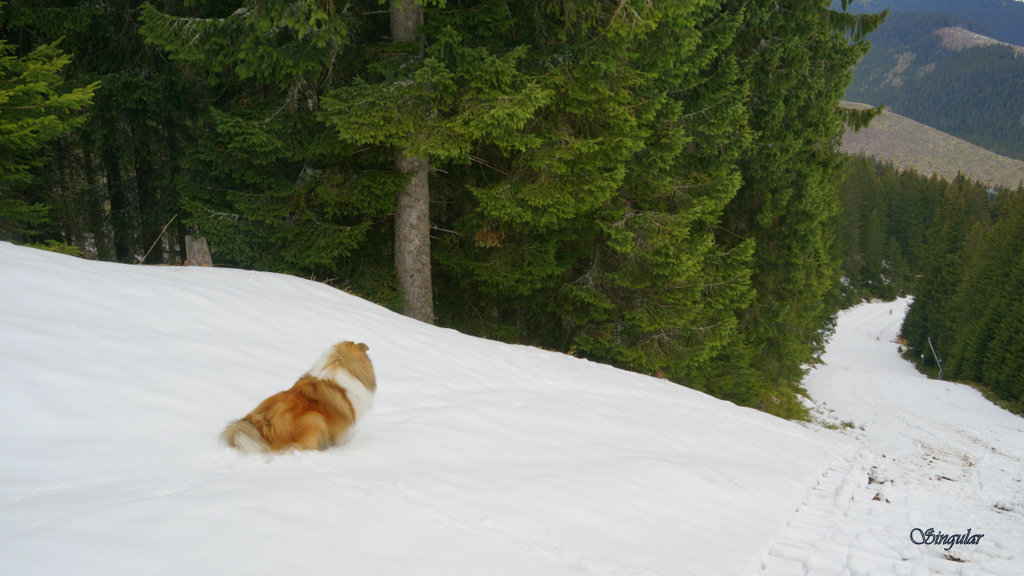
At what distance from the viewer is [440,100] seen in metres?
7.42

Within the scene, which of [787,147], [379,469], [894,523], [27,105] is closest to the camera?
[379,469]

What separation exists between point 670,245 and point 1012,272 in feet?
153

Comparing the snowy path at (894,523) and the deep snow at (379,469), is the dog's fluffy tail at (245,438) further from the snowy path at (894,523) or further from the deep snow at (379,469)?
the snowy path at (894,523)

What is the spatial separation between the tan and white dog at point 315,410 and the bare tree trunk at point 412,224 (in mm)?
5239

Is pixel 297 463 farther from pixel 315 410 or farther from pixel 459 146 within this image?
pixel 459 146

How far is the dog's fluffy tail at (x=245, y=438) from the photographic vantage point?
2.93 meters

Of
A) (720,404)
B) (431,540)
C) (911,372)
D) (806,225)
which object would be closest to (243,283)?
(431,540)

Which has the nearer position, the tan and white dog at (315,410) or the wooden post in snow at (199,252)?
the tan and white dog at (315,410)

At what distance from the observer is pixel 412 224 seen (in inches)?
340

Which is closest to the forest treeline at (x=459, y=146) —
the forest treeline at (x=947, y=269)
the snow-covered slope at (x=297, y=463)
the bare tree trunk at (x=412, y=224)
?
the bare tree trunk at (x=412, y=224)

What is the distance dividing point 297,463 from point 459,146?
5313 mm

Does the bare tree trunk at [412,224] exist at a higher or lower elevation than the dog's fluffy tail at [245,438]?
higher

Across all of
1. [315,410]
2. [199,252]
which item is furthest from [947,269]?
[315,410]

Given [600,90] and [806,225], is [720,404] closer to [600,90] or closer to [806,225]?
[600,90]
